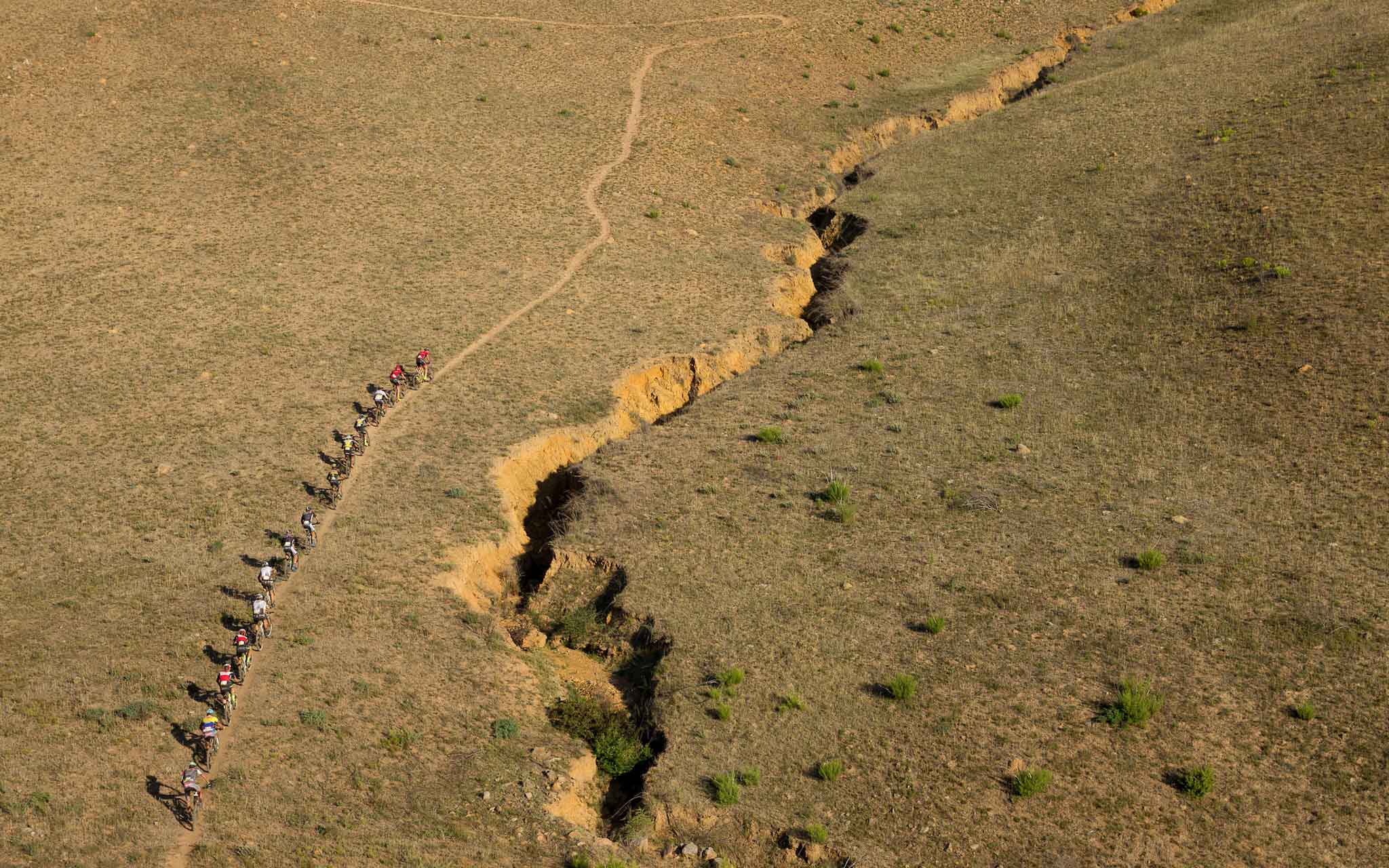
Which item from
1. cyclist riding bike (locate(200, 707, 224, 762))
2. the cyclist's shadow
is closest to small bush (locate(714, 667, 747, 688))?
cyclist riding bike (locate(200, 707, 224, 762))

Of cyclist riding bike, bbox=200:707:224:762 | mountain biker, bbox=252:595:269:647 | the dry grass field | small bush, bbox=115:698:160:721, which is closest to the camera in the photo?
cyclist riding bike, bbox=200:707:224:762

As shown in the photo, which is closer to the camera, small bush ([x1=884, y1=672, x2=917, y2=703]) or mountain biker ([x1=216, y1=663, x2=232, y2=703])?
mountain biker ([x1=216, y1=663, x2=232, y2=703])

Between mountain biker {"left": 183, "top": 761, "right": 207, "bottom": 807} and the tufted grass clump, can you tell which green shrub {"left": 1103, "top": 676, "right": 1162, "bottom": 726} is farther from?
mountain biker {"left": 183, "top": 761, "right": 207, "bottom": 807}

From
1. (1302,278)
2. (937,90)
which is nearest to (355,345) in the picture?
(1302,278)

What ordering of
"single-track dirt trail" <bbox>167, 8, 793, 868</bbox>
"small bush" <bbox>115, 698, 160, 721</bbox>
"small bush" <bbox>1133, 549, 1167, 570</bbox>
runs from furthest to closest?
"small bush" <bbox>1133, 549, 1167, 570</bbox> < "small bush" <bbox>115, 698, 160, 721</bbox> < "single-track dirt trail" <bbox>167, 8, 793, 868</bbox>

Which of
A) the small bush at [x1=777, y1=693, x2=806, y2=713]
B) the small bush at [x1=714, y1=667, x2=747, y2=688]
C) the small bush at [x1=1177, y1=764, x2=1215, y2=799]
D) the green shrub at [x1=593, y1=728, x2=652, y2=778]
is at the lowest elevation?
the small bush at [x1=1177, y1=764, x2=1215, y2=799]

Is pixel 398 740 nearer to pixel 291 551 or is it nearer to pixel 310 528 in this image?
pixel 291 551
